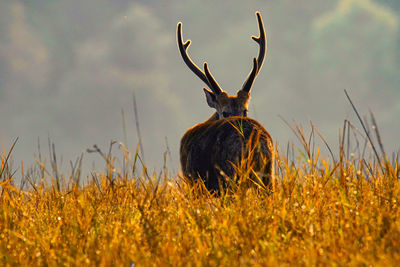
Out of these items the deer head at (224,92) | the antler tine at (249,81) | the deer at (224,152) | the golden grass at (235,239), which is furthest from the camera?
the antler tine at (249,81)

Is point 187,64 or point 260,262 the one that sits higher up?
point 187,64

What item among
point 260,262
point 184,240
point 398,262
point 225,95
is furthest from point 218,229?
point 225,95

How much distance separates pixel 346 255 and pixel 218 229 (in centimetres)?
69

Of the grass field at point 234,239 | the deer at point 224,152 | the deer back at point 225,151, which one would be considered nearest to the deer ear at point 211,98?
the deer at point 224,152

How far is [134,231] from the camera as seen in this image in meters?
2.53

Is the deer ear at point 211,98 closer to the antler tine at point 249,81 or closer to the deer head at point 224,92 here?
the deer head at point 224,92

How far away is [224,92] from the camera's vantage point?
805cm

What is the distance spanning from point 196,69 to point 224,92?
37.9 inches

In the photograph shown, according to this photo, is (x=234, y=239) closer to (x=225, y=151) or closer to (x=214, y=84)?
(x=225, y=151)

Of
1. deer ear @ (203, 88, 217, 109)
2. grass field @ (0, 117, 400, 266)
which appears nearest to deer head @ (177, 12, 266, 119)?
deer ear @ (203, 88, 217, 109)

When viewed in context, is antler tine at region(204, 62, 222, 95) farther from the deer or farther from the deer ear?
the deer

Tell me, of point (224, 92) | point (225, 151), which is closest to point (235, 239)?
point (225, 151)

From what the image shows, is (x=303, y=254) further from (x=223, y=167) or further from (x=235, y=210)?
(x=223, y=167)

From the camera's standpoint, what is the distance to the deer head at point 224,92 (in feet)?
25.5
